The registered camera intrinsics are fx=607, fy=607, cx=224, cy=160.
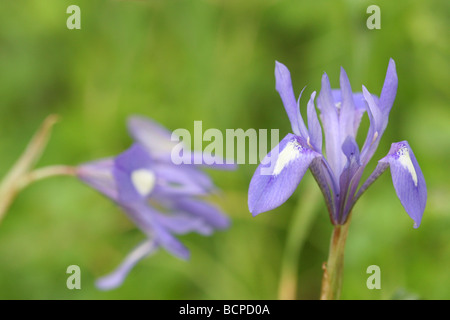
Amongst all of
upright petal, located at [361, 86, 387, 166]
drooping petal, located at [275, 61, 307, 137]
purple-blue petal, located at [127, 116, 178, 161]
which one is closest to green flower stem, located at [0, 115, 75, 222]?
purple-blue petal, located at [127, 116, 178, 161]

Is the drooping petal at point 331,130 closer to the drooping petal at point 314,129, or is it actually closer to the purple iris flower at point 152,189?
the drooping petal at point 314,129

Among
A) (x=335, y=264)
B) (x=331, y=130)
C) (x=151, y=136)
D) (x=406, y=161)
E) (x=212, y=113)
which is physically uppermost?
(x=212, y=113)

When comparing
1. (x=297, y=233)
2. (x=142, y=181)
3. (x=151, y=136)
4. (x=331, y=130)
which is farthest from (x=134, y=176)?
(x=297, y=233)

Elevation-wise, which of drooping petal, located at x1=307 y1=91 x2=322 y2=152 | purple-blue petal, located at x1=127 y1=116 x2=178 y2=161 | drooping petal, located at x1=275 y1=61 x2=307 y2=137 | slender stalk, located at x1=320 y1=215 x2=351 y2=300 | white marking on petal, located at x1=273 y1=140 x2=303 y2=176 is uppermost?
purple-blue petal, located at x1=127 y1=116 x2=178 y2=161

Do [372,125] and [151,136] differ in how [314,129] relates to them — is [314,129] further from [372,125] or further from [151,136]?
[151,136]

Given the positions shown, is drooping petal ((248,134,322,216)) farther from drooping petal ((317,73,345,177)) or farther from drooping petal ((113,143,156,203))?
drooping petal ((113,143,156,203))
